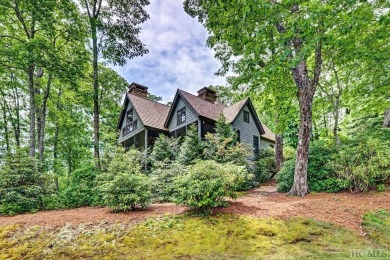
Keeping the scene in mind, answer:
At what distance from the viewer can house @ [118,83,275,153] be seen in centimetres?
1788

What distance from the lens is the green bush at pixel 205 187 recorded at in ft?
19.2

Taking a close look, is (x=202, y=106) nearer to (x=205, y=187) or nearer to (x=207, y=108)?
(x=207, y=108)

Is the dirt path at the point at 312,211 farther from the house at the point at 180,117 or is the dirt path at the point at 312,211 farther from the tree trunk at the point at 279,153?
the house at the point at 180,117

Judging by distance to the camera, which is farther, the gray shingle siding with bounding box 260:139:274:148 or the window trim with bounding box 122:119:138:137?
the gray shingle siding with bounding box 260:139:274:148

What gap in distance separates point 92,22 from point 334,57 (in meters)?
13.5

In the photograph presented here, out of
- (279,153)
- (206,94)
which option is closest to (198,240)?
(279,153)

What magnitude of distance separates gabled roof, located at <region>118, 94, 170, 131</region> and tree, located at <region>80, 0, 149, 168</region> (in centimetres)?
575

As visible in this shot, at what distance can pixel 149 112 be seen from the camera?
808 inches

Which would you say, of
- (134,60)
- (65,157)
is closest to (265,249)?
(134,60)

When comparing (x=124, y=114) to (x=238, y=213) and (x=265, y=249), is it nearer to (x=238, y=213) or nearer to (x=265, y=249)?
(x=238, y=213)

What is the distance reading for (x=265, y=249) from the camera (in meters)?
4.23

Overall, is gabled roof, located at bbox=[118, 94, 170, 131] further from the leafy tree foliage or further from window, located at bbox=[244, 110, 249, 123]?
window, located at bbox=[244, 110, 249, 123]

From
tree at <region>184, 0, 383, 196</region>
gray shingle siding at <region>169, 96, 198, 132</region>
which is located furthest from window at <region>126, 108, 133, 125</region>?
tree at <region>184, 0, 383, 196</region>

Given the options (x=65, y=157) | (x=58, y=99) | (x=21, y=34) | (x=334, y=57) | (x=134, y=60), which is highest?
(x=21, y=34)
